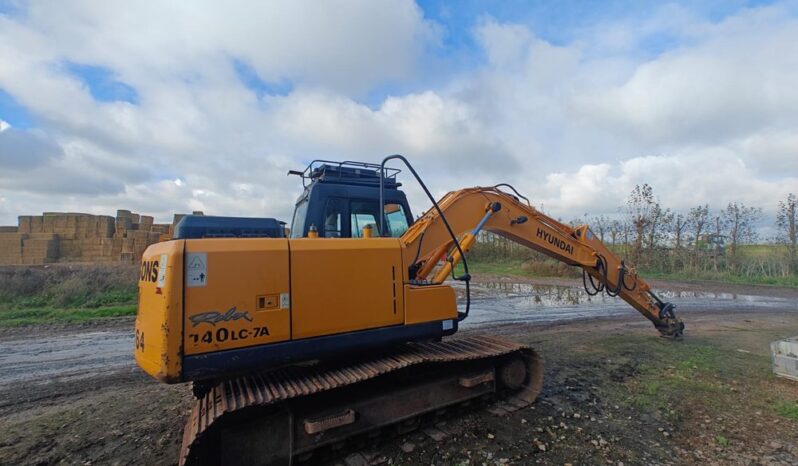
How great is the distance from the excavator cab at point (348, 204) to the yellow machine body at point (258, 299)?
3.72 feet

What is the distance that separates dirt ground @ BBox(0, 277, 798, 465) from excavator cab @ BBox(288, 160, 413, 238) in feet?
8.11

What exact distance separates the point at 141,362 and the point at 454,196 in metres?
3.70

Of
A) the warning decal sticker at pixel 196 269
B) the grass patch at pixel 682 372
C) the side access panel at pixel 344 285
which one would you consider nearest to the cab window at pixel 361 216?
the side access panel at pixel 344 285

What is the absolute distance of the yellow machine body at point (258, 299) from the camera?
2943 mm

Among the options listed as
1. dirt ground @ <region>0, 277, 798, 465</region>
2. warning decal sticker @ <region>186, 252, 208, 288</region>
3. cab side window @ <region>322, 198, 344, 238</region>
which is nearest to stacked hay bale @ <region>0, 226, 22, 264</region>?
dirt ground @ <region>0, 277, 798, 465</region>

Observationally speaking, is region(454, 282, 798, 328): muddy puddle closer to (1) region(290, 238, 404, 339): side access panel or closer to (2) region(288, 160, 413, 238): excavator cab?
(2) region(288, 160, 413, 238): excavator cab

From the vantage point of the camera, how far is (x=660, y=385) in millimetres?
5406

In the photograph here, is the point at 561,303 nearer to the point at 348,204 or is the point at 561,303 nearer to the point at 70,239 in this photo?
the point at 348,204

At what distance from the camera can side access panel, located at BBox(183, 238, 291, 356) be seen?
9.78 ft

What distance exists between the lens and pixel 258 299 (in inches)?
126

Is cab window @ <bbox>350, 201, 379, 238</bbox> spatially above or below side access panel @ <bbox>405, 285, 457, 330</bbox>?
above

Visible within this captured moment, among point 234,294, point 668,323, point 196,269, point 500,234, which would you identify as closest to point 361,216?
point 500,234

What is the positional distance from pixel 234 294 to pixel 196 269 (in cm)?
34

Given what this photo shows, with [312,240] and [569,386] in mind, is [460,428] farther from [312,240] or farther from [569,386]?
[312,240]
